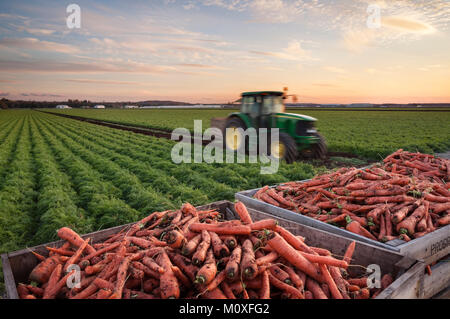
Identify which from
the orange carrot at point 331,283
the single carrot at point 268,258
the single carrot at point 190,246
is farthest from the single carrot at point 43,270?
the orange carrot at point 331,283

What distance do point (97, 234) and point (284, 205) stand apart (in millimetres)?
2766

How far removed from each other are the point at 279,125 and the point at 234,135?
259 centimetres

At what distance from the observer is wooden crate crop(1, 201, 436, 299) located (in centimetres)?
261

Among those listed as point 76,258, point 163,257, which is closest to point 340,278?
point 163,257

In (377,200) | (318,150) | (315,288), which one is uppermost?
(318,150)

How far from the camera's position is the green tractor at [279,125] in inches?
448

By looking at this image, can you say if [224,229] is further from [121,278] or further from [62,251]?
[62,251]

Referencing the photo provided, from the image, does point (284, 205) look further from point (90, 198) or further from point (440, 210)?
point (90, 198)

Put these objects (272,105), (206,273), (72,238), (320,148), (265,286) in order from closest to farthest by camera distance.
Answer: (206,273) → (265,286) → (72,238) → (320,148) → (272,105)

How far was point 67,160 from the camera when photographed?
1174cm

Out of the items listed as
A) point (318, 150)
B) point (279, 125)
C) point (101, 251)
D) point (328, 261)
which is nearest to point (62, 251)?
point (101, 251)

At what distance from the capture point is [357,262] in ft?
10.5

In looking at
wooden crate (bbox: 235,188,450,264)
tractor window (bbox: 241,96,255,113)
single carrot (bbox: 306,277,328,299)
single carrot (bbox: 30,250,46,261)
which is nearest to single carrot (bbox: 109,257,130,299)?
single carrot (bbox: 30,250,46,261)
